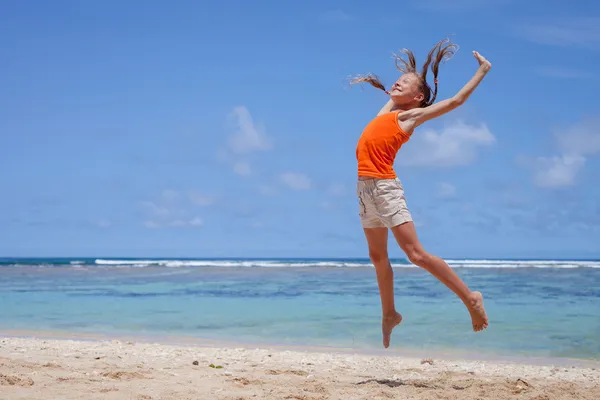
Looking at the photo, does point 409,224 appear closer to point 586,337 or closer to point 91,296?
point 586,337

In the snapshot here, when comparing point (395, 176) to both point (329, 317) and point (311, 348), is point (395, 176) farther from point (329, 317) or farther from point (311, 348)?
point (329, 317)

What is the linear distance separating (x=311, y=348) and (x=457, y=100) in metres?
4.37

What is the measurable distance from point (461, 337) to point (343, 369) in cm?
310

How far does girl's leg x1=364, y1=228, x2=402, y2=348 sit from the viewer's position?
5148 mm

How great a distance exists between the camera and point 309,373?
240 inches

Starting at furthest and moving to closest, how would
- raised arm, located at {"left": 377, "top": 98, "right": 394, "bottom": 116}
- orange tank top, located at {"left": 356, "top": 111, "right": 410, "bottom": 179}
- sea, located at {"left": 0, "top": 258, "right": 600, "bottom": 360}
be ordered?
sea, located at {"left": 0, "top": 258, "right": 600, "bottom": 360} → raised arm, located at {"left": 377, "top": 98, "right": 394, "bottom": 116} → orange tank top, located at {"left": 356, "top": 111, "right": 410, "bottom": 179}

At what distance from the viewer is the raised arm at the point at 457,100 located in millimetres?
4781

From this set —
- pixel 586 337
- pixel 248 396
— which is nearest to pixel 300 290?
pixel 586 337

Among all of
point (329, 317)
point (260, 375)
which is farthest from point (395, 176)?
point (329, 317)

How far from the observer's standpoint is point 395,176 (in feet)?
16.3

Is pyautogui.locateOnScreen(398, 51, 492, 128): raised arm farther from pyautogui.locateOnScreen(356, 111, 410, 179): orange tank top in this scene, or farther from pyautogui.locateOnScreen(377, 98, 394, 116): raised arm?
pyautogui.locateOnScreen(377, 98, 394, 116): raised arm

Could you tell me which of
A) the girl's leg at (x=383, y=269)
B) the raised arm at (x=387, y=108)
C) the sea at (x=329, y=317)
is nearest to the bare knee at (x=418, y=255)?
the girl's leg at (x=383, y=269)

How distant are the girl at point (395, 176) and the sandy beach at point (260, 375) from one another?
628 millimetres

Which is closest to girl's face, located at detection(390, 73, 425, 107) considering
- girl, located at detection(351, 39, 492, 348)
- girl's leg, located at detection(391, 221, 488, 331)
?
girl, located at detection(351, 39, 492, 348)
